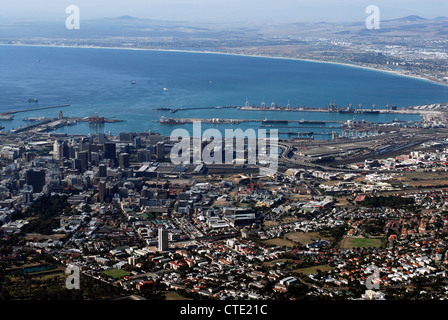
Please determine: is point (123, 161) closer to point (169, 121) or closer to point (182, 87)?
point (169, 121)

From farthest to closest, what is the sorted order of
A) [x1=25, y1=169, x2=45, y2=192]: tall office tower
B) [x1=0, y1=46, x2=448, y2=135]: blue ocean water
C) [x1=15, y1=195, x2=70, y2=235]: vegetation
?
[x1=0, y1=46, x2=448, y2=135]: blue ocean water
[x1=25, y1=169, x2=45, y2=192]: tall office tower
[x1=15, y1=195, x2=70, y2=235]: vegetation

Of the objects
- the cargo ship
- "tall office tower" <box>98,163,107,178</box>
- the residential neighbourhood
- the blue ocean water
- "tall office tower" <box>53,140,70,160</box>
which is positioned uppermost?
the blue ocean water

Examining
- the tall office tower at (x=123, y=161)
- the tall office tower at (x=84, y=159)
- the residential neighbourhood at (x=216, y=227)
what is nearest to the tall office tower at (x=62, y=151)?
the residential neighbourhood at (x=216, y=227)

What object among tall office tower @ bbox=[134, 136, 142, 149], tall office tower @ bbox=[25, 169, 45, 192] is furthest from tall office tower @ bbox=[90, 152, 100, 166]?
tall office tower @ bbox=[25, 169, 45, 192]

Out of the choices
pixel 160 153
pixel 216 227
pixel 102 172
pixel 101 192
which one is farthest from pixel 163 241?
pixel 160 153

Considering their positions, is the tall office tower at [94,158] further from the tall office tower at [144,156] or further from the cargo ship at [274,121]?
the cargo ship at [274,121]

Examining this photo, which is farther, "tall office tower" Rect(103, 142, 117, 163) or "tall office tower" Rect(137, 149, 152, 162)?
"tall office tower" Rect(137, 149, 152, 162)

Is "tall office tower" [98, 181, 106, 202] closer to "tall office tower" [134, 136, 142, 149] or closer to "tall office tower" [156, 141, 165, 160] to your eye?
"tall office tower" [156, 141, 165, 160]
